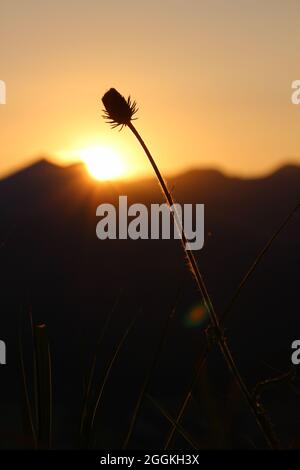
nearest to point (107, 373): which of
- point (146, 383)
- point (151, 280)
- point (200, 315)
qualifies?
point (146, 383)

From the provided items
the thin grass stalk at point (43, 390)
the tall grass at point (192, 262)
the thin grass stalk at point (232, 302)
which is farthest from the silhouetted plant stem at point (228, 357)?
the thin grass stalk at point (43, 390)

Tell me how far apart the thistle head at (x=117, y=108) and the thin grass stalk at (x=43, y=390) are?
76 cm

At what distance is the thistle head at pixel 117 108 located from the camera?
7.22ft

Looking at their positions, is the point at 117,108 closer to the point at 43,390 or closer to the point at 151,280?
the point at 43,390

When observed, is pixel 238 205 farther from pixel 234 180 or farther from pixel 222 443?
pixel 222 443

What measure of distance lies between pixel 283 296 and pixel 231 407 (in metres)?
15.9

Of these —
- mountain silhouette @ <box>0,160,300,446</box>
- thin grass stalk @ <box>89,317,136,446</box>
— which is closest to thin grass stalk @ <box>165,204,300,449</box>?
thin grass stalk @ <box>89,317,136,446</box>

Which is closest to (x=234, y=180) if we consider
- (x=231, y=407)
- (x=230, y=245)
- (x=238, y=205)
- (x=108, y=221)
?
(x=238, y=205)

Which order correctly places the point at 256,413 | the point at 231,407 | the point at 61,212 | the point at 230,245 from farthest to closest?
the point at 61,212
the point at 230,245
the point at 231,407
the point at 256,413

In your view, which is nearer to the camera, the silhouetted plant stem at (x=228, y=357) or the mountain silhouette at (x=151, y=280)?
the silhouetted plant stem at (x=228, y=357)

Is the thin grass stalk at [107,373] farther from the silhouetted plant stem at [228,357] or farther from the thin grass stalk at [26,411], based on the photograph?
the silhouetted plant stem at [228,357]

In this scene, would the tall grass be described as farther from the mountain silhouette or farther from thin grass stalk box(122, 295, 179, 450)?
the mountain silhouette

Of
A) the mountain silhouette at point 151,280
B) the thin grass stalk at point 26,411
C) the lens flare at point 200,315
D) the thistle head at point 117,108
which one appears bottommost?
the thin grass stalk at point 26,411

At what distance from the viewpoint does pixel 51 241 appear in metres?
19.9
